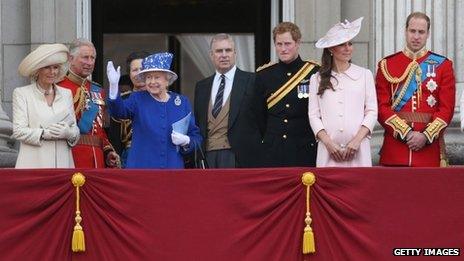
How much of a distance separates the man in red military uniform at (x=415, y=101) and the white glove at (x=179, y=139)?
161 centimetres

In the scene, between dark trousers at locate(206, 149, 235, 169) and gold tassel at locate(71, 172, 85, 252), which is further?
dark trousers at locate(206, 149, 235, 169)

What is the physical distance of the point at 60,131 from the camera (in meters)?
13.2

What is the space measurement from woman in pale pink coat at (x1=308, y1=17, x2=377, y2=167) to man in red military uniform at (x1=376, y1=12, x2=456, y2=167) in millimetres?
414

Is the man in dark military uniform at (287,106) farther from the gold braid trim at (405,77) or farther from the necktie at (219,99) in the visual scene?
the gold braid trim at (405,77)

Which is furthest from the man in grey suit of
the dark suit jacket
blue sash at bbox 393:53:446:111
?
blue sash at bbox 393:53:446:111

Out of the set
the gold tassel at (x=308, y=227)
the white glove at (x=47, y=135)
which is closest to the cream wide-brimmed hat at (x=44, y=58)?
the white glove at (x=47, y=135)

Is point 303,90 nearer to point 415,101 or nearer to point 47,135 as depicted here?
point 415,101

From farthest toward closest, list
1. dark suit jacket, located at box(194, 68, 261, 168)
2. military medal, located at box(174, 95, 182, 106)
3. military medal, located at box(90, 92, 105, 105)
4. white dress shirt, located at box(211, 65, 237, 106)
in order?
military medal, located at box(90, 92, 105, 105), white dress shirt, located at box(211, 65, 237, 106), dark suit jacket, located at box(194, 68, 261, 168), military medal, located at box(174, 95, 182, 106)

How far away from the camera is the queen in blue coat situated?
13.4m

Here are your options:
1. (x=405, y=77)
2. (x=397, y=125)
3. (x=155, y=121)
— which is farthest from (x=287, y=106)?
(x=155, y=121)

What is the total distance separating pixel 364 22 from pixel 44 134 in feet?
14.7

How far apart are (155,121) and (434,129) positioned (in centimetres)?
224

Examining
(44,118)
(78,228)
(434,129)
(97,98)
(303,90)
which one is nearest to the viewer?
(78,228)

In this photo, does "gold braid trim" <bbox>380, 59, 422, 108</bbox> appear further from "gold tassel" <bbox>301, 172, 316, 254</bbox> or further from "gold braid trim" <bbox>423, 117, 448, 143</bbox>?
"gold tassel" <bbox>301, 172, 316, 254</bbox>
